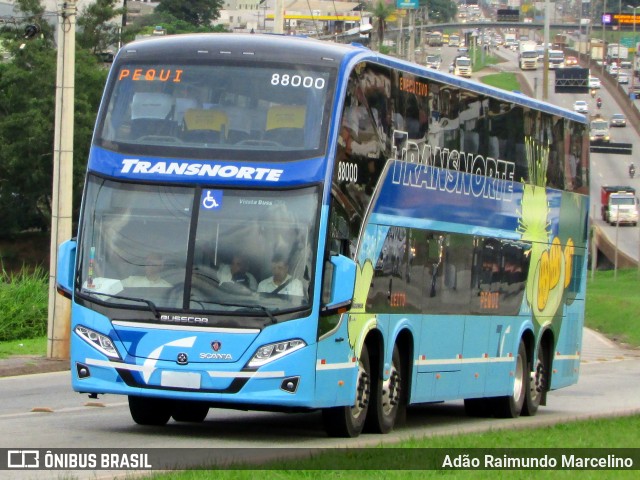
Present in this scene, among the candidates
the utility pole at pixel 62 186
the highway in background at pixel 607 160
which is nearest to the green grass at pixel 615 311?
the highway in background at pixel 607 160

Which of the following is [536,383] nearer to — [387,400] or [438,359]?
[438,359]

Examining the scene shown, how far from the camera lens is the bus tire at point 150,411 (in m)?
15.5

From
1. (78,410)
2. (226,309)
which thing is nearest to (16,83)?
(78,410)

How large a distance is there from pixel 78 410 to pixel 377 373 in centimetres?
407

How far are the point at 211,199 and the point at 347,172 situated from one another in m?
1.41

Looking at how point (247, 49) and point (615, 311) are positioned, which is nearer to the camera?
point (247, 49)

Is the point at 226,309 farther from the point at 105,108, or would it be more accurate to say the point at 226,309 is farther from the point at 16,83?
the point at 16,83

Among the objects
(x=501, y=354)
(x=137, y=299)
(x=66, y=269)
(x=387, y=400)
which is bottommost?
(x=501, y=354)

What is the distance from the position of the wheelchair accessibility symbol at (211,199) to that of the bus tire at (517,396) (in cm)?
762

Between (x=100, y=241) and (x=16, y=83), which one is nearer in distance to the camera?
(x=100, y=241)

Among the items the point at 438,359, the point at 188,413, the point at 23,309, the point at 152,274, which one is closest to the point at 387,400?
the point at 438,359

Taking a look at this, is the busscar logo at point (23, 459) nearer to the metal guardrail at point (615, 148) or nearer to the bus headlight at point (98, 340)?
the bus headlight at point (98, 340)

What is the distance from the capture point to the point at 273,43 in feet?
47.6

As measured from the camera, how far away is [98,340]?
13.9 metres
